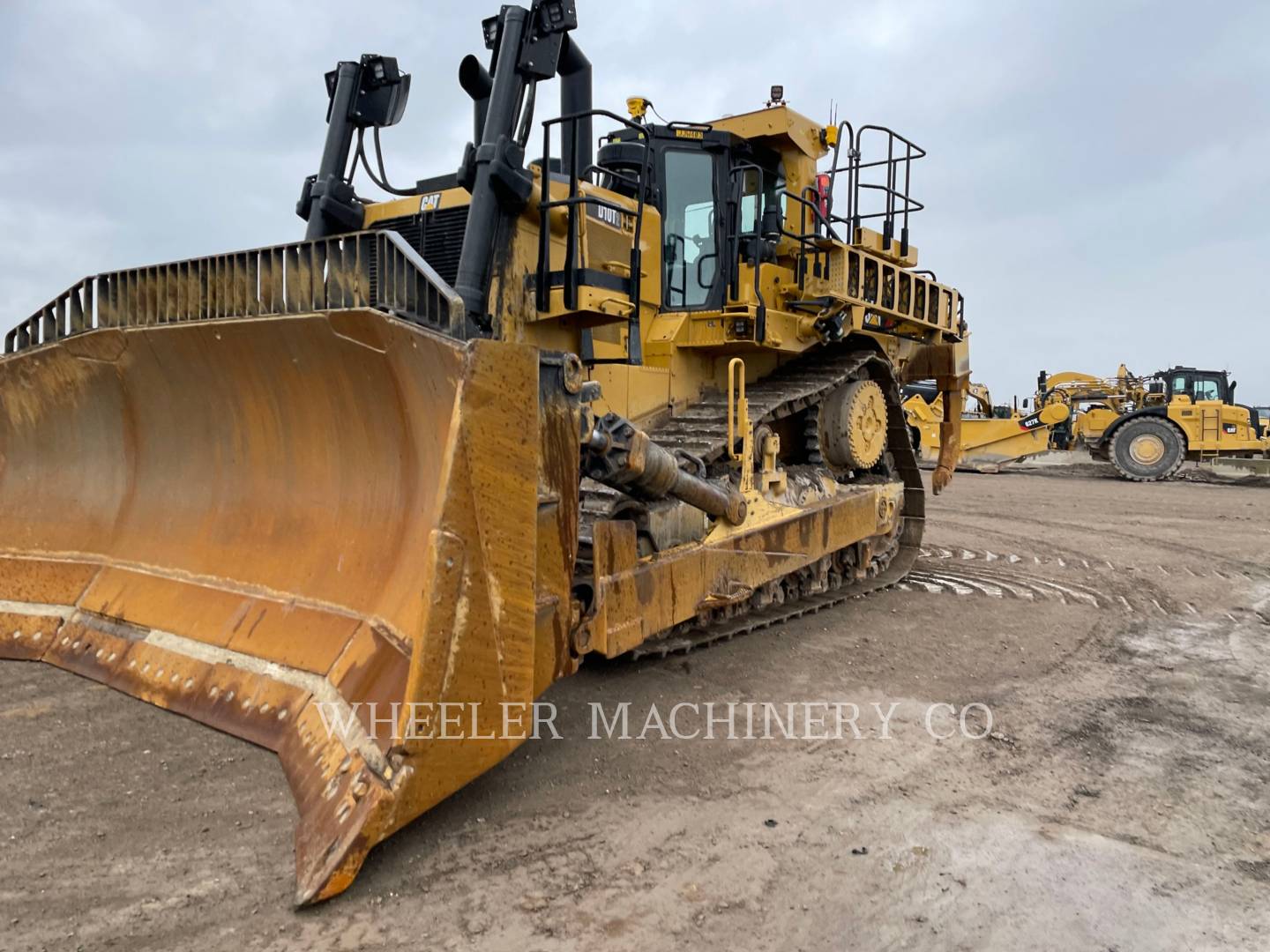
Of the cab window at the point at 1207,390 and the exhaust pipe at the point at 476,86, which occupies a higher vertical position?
the exhaust pipe at the point at 476,86

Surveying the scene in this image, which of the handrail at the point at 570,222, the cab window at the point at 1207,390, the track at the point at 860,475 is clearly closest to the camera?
the handrail at the point at 570,222

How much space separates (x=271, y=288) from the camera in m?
3.37

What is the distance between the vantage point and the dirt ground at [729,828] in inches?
94.0

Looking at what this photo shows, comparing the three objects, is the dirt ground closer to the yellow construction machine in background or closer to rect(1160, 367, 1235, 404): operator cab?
the yellow construction machine in background

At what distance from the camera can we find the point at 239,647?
3.54 meters

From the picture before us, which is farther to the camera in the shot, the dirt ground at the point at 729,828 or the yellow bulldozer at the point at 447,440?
the yellow bulldozer at the point at 447,440

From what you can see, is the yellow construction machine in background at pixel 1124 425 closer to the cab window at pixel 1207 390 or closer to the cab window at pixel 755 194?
the cab window at pixel 1207 390

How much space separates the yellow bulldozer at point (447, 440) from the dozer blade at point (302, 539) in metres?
0.01

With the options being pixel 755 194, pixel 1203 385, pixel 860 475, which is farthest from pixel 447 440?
pixel 1203 385

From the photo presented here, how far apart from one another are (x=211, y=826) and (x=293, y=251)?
6.43 ft

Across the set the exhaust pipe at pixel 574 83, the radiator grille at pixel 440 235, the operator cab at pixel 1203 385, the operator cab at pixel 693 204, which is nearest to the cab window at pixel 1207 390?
the operator cab at pixel 1203 385

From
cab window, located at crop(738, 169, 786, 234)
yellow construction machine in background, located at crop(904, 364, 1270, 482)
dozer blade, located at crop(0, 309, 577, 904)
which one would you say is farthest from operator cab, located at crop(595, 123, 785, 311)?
yellow construction machine in background, located at crop(904, 364, 1270, 482)

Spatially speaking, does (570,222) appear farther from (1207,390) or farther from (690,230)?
(1207,390)

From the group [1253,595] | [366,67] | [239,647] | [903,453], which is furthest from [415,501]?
[1253,595]
